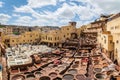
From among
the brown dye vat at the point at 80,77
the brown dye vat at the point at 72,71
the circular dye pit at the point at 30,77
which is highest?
the brown dye vat at the point at 72,71

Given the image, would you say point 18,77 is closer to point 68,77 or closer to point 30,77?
point 30,77

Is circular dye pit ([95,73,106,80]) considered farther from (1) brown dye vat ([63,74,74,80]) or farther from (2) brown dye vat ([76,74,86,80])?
(1) brown dye vat ([63,74,74,80])

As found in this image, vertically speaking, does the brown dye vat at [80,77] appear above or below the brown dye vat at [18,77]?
above

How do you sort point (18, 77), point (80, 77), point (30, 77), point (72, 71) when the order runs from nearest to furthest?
point (80, 77), point (18, 77), point (30, 77), point (72, 71)

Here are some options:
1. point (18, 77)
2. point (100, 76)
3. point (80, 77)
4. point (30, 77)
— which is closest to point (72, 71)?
point (80, 77)

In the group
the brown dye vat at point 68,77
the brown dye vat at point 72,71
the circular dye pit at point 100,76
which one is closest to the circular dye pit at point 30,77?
the brown dye vat at point 68,77

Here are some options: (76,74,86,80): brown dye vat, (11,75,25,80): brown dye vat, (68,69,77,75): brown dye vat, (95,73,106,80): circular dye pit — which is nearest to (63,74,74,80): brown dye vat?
(76,74,86,80): brown dye vat

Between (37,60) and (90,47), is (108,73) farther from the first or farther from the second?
(90,47)

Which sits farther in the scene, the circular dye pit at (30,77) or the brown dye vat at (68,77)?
the circular dye pit at (30,77)

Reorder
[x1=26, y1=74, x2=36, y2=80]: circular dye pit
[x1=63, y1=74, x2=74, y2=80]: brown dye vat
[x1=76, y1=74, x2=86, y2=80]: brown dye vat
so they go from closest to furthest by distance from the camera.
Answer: [x1=76, y1=74, x2=86, y2=80]: brown dye vat < [x1=63, y1=74, x2=74, y2=80]: brown dye vat < [x1=26, y1=74, x2=36, y2=80]: circular dye pit

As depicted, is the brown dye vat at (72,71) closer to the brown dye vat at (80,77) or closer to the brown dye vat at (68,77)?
the brown dye vat at (68,77)

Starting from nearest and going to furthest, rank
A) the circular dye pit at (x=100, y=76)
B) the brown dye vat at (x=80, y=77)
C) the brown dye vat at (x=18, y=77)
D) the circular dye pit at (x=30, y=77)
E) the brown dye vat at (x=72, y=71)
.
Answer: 1. the circular dye pit at (x=100, y=76)
2. the brown dye vat at (x=80, y=77)
3. the brown dye vat at (x=18, y=77)
4. the circular dye pit at (x=30, y=77)
5. the brown dye vat at (x=72, y=71)

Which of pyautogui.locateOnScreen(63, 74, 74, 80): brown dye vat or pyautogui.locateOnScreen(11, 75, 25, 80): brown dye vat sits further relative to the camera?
pyautogui.locateOnScreen(11, 75, 25, 80): brown dye vat

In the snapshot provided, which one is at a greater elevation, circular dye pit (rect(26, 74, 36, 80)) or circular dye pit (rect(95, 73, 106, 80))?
circular dye pit (rect(95, 73, 106, 80))
